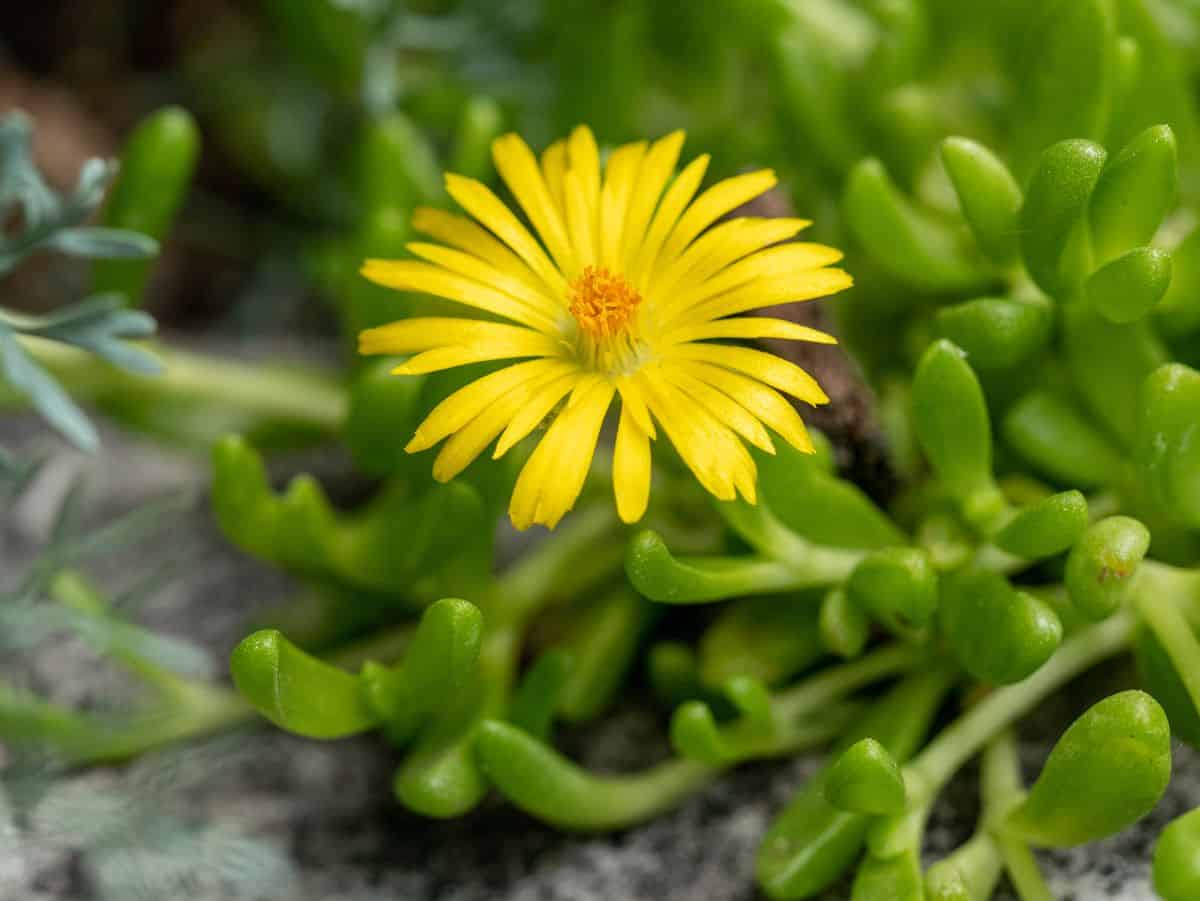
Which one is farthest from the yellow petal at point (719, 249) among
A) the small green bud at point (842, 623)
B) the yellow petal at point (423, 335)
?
the small green bud at point (842, 623)

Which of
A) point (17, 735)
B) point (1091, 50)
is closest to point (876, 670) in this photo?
point (1091, 50)

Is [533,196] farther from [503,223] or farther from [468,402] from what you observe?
[468,402]

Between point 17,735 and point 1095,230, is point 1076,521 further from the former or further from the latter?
point 17,735

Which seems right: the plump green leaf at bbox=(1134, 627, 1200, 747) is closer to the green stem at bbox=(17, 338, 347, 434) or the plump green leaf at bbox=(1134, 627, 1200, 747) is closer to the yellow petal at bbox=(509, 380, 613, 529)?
the yellow petal at bbox=(509, 380, 613, 529)

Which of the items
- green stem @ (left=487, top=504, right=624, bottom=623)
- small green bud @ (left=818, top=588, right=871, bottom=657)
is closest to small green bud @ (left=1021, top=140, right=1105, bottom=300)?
small green bud @ (left=818, top=588, right=871, bottom=657)

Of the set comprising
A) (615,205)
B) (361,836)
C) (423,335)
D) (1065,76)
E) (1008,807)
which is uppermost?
(1065,76)

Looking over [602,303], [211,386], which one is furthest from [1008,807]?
[211,386]

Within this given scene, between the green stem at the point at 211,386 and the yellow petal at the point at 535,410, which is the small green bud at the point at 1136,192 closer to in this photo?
the yellow petal at the point at 535,410
